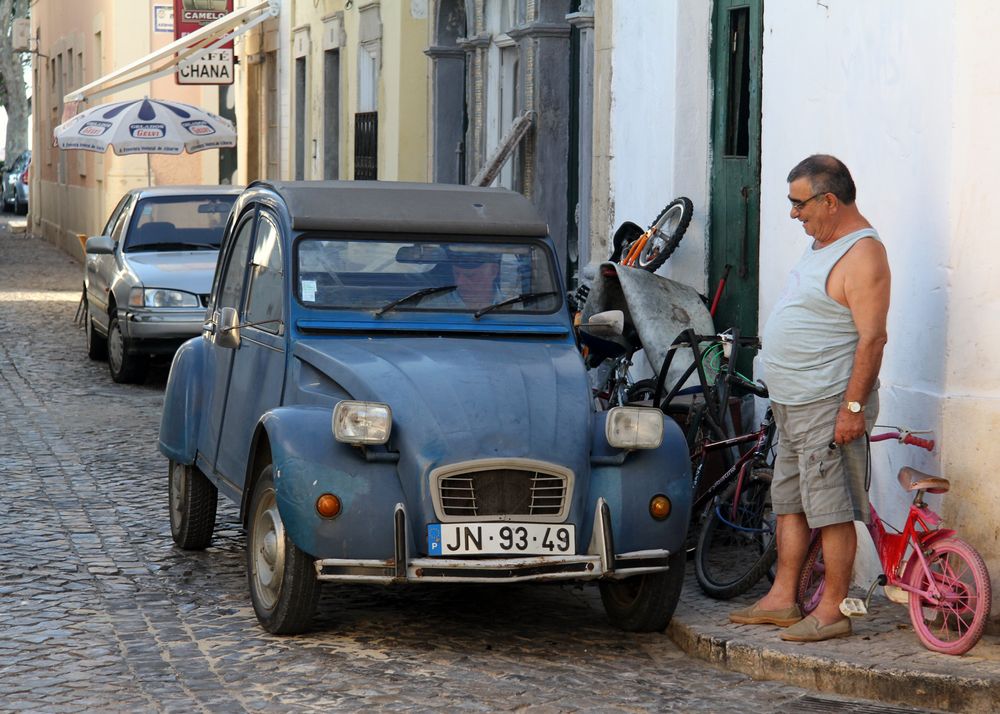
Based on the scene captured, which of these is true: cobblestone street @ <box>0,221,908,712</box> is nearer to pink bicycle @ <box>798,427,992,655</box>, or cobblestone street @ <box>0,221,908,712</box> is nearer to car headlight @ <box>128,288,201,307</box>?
pink bicycle @ <box>798,427,992,655</box>

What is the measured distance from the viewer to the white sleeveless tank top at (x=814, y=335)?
6.45 m

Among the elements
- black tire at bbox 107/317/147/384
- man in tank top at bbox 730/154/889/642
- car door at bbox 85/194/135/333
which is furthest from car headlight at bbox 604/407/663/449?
car door at bbox 85/194/135/333

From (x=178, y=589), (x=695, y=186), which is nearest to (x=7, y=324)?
(x=695, y=186)

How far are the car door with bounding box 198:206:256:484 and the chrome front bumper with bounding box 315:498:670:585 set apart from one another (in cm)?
169

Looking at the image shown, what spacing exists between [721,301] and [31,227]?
1422 inches

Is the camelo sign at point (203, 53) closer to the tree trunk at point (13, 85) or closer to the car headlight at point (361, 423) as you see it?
the car headlight at point (361, 423)

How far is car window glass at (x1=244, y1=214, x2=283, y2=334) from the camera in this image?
24.4 ft

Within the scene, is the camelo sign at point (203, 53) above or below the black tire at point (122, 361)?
above

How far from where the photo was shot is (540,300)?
7496 mm

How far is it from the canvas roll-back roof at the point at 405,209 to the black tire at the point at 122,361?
7064 millimetres

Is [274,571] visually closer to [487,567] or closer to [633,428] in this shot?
[487,567]

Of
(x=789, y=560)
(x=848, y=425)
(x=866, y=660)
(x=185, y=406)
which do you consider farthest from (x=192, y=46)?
(x=866, y=660)

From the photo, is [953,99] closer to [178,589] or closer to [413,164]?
[178,589]

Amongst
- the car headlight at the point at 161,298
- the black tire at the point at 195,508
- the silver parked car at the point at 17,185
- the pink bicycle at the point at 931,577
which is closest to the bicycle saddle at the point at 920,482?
the pink bicycle at the point at 931,577
